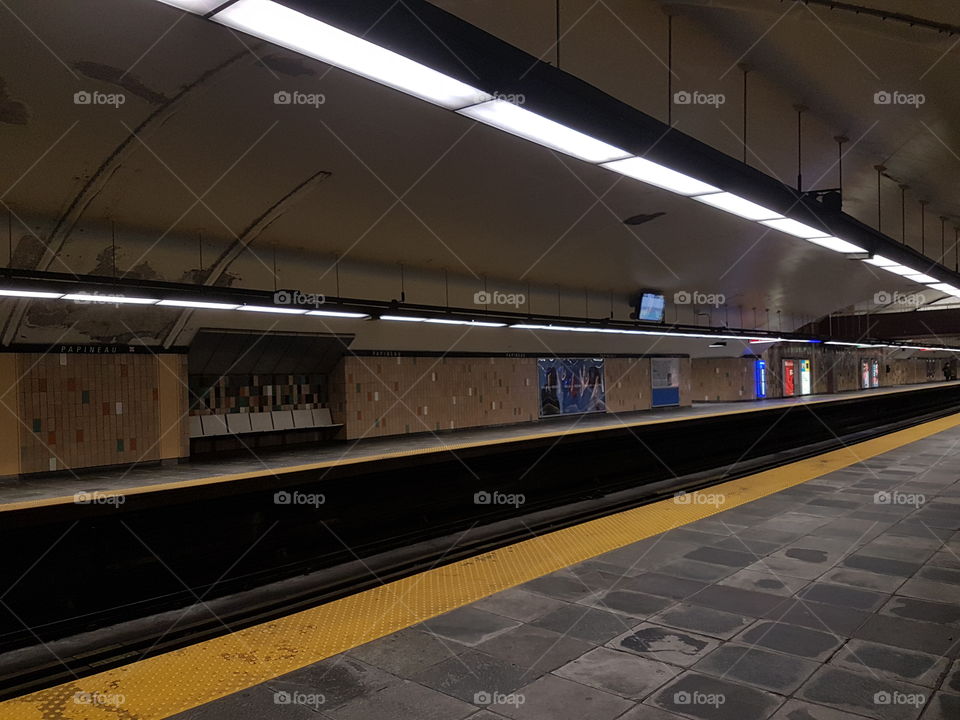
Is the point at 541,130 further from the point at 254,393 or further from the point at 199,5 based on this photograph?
the point at 254,393

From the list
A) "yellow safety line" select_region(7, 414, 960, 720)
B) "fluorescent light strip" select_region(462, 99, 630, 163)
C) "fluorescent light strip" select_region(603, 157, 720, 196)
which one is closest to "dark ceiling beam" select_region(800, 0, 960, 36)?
"fluorescent light strip" select_region(603, 157, 720, 196)

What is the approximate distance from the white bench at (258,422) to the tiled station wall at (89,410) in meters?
0.47

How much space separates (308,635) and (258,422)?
9.32 metres

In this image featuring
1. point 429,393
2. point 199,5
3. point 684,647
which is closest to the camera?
point 199,5

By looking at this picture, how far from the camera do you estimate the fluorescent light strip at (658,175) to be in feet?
9.59

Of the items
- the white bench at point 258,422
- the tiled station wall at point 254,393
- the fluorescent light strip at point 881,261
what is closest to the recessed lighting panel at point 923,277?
the fluorescent light strip at point 881,261

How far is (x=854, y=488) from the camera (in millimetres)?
6809

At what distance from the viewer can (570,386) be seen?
17203mm

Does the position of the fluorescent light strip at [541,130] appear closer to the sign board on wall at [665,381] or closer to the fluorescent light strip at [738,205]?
the fluorescent light strip at [738,205]

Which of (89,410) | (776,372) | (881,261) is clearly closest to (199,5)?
(881,261)

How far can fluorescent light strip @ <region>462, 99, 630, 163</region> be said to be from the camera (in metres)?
2.28

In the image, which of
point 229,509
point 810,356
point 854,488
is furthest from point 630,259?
A: point 810,356

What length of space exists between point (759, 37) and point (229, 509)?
208 inches

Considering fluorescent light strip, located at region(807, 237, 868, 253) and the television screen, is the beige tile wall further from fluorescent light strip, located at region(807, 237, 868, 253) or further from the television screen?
fluorescent light strip, located at region(807, 237, 868, 253)
